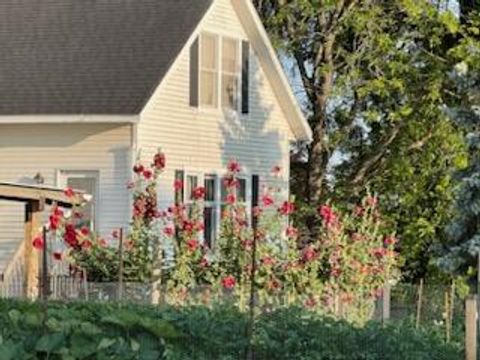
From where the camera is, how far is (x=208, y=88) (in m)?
24.7

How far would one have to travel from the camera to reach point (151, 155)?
2277cm

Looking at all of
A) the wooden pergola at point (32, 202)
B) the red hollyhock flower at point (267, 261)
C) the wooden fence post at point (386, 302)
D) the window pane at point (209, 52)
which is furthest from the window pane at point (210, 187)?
the red hollyhock flower at point (267, 261)

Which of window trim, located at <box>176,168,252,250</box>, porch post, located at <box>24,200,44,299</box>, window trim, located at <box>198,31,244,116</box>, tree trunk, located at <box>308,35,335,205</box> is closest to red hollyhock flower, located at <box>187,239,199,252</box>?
porch post, located at <box>24,200,44,299</box>

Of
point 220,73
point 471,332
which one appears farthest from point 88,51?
point 471,332

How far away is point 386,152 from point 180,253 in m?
14.0

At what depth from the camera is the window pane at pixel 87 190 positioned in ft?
74.8

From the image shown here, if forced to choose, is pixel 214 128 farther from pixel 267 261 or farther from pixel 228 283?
pixel 228 283

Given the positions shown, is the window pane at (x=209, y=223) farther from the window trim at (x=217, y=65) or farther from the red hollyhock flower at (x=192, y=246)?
the red hollyhock flower at (x=192, y=246)

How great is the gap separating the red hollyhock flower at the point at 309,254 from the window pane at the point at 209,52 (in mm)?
9802

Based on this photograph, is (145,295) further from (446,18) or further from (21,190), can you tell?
(446,18)

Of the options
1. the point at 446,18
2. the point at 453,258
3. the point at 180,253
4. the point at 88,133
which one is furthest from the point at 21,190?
the point at 446,18

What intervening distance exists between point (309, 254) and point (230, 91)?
35.9 feet

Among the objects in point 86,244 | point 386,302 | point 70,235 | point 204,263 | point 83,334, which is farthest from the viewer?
point 86,244

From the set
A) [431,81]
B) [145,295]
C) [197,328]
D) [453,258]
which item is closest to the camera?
[197,328]
